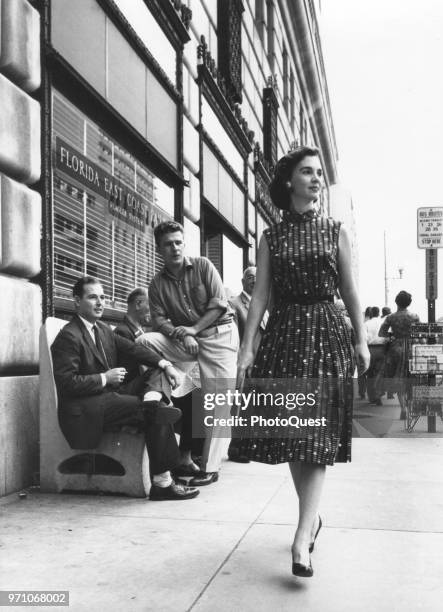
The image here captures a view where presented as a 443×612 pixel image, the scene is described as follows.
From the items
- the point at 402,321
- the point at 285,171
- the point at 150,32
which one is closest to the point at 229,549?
the point at 285,171

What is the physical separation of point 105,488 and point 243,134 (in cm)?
999

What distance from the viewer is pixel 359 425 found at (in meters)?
9.39

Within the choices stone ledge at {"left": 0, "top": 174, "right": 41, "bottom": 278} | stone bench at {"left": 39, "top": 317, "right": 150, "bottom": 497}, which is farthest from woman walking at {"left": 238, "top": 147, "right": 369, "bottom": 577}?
stone ledge at {"left": 0, "top": 174, "right": 41, "bottom": 278}

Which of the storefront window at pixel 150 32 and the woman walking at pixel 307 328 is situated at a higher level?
the storefront window at pixel 150 32

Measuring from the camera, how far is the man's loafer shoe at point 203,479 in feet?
16.9

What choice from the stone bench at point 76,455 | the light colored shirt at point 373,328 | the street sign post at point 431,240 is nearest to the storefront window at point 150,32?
the street sign post at point 431,240

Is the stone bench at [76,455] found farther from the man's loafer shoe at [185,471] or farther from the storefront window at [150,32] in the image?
the storefront window at [150,32]

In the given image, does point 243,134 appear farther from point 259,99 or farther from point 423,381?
point 423,381

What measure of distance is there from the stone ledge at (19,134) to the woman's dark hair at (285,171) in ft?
6.93

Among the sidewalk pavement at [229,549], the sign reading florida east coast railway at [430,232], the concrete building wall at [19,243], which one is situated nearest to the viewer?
the sidewalk pavement at [229,549]

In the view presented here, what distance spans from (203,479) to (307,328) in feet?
7.38

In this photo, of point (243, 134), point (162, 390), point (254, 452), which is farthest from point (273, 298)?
point (243, 134)

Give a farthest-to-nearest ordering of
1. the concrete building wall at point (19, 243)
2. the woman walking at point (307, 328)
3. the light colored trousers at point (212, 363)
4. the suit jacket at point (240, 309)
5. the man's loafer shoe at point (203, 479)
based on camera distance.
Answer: the suit jacket at point (240, 309) < the light colored trousers at point (212, 363) < the man's loafer shoe at point (203, 479) < the concrete building wall at point (19, 243) < the woman walking at point (307, 328)

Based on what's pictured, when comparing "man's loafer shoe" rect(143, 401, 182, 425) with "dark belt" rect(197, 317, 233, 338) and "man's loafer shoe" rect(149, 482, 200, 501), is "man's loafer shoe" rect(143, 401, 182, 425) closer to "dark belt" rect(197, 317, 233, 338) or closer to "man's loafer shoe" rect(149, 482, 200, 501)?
"man's loafer shoe" rect(149, 482, 200, 501)
